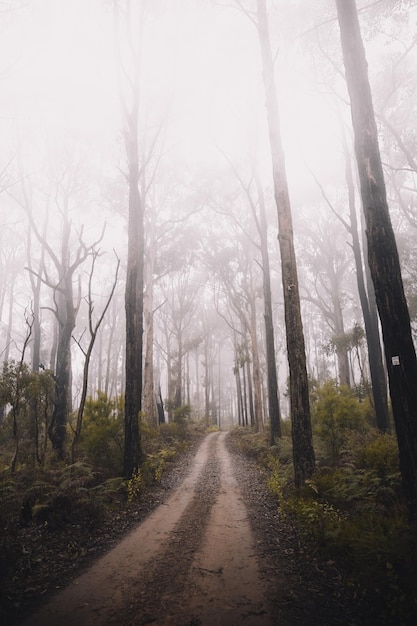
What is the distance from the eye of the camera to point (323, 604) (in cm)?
303

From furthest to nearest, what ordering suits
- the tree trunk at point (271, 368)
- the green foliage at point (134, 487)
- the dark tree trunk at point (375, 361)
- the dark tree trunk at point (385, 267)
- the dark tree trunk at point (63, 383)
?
the tree trunk at point (271, 368), the dark tree trunk at point (63, 383), the dark tree trunk at point (375, 361), the green foliage at point (134, 487), the dark tree trunk at point (385, 267)

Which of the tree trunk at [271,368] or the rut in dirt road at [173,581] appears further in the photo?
the tree trunk at [271,368]

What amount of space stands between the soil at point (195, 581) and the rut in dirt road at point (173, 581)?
0.4 inches

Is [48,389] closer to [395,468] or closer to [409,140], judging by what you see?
[395,468]

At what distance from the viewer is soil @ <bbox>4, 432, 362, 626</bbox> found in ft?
9.44

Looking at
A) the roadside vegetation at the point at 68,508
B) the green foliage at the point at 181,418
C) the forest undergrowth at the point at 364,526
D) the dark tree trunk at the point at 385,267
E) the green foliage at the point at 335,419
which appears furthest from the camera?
the green foliage at the point at 181,418

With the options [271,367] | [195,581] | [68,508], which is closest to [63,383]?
[68,508]

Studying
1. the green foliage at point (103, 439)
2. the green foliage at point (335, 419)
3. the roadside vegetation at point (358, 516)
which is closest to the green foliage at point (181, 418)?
the green foliage at point (103, 439)

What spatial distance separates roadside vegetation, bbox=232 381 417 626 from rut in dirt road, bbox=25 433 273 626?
0.95 metres

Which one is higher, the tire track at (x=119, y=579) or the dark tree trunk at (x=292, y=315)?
the dark tree trunk at (x=292, y=315)

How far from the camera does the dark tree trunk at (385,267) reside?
3902 millimetres

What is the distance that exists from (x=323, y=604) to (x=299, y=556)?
1125 mm

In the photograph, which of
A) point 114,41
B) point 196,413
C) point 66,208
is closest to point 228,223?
point 66,208

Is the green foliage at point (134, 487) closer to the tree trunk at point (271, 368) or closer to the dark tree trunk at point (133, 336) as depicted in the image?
the dark tree trunk at point (133, 336)
